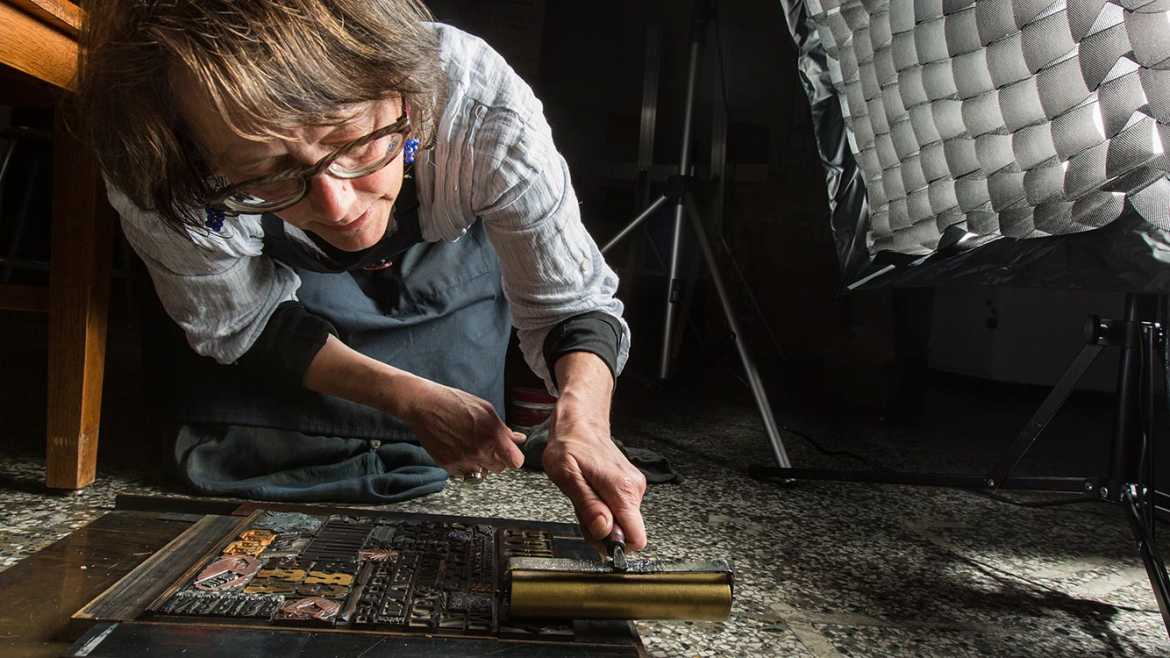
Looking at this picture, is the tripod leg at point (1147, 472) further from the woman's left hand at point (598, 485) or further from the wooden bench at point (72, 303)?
the wooden bench at point (72, 303)

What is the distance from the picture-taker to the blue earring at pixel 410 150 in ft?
2.51

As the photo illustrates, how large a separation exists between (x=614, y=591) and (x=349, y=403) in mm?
694

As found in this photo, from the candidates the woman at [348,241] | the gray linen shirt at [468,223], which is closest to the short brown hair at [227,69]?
the woman at [348,241]

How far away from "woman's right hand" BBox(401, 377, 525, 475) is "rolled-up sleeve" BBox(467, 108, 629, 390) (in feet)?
0.43

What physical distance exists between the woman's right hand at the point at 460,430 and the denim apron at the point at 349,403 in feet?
0.79

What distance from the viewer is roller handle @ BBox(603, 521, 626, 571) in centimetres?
66

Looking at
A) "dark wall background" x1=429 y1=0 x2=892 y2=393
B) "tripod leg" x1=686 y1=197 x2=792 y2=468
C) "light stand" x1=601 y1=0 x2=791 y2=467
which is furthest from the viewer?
"dark wall background" x1=429 y1=0 x2=892 y2=393

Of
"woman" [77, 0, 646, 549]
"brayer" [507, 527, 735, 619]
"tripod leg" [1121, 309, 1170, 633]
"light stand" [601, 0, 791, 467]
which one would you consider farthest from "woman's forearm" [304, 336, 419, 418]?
"tripod leg" [1121, 309, 1170, 633]

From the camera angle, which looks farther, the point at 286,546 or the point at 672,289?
the point at 672,289

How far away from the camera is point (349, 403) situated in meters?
1.20

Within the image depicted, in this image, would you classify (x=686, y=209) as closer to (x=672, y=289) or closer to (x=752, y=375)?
(x=672, y=289)

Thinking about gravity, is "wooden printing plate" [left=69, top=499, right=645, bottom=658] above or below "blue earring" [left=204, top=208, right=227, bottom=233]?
below

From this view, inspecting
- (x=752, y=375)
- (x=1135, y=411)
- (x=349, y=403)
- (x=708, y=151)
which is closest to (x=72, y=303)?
(x=349, y=403)

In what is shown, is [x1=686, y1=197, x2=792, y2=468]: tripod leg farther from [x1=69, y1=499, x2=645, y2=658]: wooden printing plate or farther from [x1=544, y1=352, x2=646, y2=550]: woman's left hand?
[x1=69, y1=499, x2=645, y2=658]: wooden printing plate
